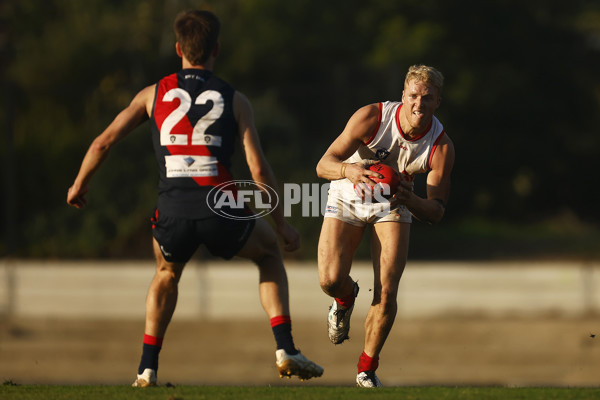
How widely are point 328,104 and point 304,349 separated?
4611 mm

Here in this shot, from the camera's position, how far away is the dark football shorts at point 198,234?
19.7 ft

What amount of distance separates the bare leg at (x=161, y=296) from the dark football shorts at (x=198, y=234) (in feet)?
0.44

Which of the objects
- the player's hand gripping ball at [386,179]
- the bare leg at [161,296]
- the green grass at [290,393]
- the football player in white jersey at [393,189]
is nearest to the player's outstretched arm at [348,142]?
the football player in white jersey at [393,189]

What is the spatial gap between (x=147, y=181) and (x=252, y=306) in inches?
117

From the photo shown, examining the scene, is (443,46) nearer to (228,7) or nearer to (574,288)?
(228,7)

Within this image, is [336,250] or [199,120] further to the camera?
[336,250]

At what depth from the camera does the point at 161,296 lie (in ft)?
20.6

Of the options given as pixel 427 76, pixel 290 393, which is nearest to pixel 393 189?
pixel 427 76

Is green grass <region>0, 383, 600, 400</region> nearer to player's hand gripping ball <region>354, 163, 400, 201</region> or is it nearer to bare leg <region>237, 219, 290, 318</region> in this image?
bare leg <region>237, 219, 290, 318</region>

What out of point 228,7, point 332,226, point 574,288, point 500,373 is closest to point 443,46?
point 228,7

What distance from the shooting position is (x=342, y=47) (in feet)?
75.9

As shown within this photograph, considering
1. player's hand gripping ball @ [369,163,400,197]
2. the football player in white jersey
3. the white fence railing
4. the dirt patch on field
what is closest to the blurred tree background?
the white fence railing

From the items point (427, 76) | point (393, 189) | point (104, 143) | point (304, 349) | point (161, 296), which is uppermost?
point (427, 76)

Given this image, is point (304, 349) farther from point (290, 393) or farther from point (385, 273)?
point (290, 393)
